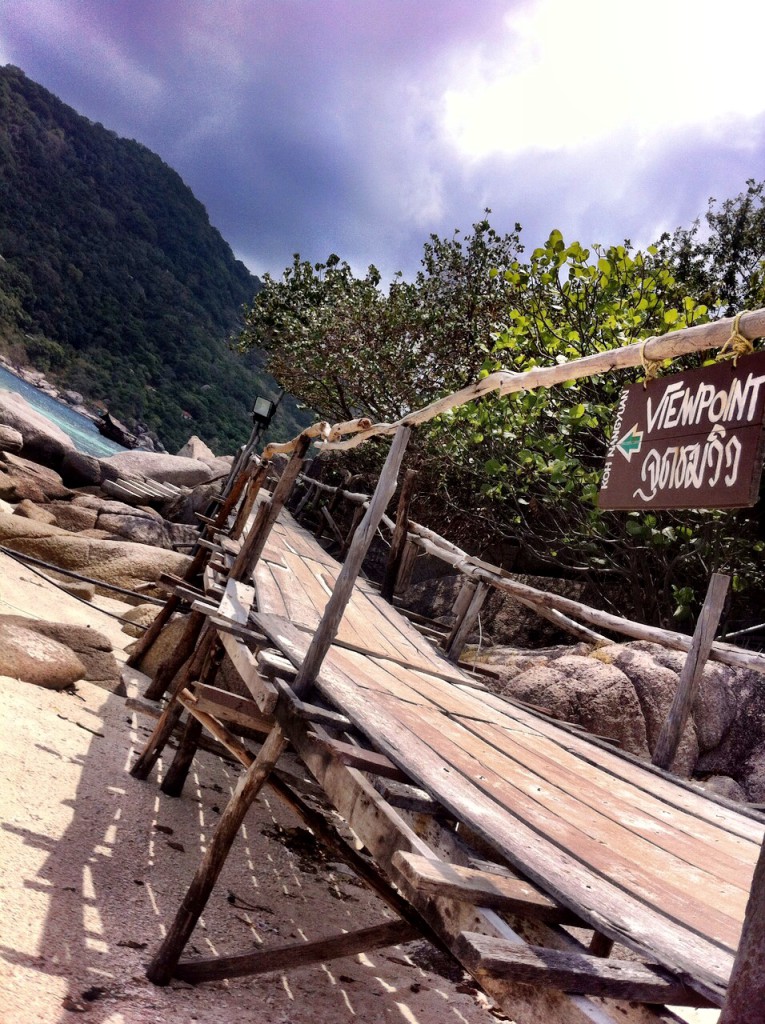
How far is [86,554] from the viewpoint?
9.88 meters

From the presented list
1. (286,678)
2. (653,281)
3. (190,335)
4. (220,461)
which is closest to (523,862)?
(286,678)

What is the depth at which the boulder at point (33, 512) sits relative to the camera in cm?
1174

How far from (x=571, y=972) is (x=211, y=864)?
6.88 ft

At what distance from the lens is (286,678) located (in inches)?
114

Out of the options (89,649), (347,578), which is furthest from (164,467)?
(347,578)

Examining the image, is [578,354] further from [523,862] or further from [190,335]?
[190,335]

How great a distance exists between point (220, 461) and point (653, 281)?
1668 centimetres

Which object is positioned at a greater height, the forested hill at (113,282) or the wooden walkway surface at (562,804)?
the forested hill at (113,282)

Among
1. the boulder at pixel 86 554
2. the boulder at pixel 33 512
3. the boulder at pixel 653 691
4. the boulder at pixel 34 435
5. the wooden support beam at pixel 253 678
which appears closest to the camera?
the wooden support beam at pixel 253 678

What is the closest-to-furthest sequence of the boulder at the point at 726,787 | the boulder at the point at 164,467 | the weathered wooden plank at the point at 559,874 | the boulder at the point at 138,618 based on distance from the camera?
the weathered wooden plank at the point at 559,874, the boulder at the point at 726,787, the boulder at the point at 138,618, the boulder at the point at 164,467

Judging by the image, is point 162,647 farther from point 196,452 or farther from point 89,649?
point 196,452

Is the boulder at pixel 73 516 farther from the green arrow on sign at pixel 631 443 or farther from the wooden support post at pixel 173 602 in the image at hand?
the green arrow on sign at pixel 631 443

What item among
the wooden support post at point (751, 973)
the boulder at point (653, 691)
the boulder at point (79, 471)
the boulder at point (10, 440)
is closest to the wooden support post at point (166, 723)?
the boulder at point (653, 691)

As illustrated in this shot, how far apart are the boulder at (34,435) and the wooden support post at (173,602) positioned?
11.0 m
